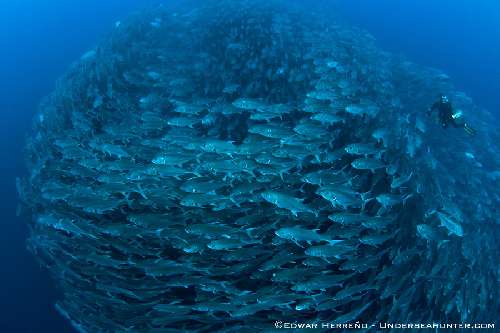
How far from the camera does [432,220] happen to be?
5.05m

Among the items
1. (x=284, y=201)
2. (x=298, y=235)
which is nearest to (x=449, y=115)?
(x=284, y=201)

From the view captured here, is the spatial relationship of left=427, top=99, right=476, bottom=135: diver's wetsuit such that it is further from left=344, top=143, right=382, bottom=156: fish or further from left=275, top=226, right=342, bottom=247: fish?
left=275, top=226, right=342, bottom=247: fish

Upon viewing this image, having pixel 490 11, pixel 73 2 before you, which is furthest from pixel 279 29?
pixel 490 11

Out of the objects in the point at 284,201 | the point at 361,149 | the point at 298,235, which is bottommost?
the point at 298,235

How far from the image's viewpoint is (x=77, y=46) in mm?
21078

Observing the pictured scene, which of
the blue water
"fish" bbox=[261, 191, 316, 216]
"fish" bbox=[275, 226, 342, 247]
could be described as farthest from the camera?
the blue water

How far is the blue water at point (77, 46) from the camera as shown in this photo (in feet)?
32.0

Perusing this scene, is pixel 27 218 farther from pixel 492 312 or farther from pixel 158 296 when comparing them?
pixel 492 312

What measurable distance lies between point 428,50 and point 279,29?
13.6m

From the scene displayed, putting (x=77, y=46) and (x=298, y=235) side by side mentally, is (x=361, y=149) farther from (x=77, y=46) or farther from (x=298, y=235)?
(x=77, y=46)

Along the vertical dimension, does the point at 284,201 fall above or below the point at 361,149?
below

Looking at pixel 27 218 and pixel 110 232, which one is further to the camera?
pixel 27 218

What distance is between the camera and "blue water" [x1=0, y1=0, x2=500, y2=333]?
9.75 metres

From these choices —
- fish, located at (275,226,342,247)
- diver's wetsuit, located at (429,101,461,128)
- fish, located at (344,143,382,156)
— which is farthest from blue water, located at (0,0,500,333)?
diver's wetsuit, located at (429,101,461,128)
